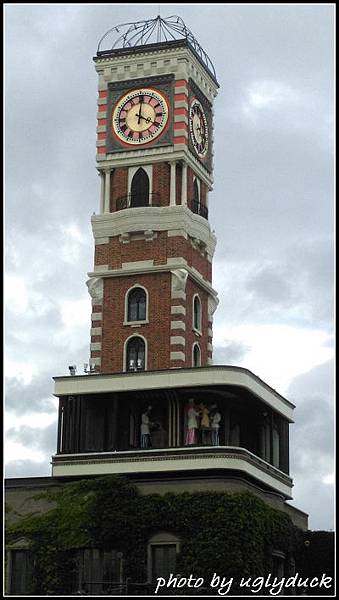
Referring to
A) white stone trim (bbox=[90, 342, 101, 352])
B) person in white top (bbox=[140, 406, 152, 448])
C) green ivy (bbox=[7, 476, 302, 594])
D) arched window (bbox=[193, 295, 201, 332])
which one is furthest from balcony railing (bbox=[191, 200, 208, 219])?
green ivy (bbox=[7, 476, 302, 594])

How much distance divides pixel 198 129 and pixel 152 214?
717 cm

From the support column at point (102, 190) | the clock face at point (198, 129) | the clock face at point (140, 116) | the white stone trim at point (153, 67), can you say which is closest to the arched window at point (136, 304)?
the support column at point (102, 190)

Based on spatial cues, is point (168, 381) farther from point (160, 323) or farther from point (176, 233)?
point (176, 233)

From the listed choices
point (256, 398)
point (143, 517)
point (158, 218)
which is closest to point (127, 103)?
point (158, 218)

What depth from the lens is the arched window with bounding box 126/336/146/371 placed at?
227 ft

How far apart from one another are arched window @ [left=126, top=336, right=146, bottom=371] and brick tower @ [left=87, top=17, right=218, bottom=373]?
0.18ft

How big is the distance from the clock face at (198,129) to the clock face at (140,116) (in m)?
2.06

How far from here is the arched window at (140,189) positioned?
72688 mm

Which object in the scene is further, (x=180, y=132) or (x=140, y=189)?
(x=140, y=189)

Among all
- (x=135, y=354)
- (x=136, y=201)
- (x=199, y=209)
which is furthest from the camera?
(x=199, y=209)

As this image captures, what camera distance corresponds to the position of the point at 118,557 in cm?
6034

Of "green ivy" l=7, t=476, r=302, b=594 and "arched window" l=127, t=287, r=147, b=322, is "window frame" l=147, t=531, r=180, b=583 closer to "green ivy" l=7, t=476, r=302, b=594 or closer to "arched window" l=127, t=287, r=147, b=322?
"green ivy" l=7, t=476, r=302, b=594

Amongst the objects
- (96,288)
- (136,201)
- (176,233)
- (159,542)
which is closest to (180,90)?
(136,201)

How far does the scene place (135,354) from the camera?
69500mm
